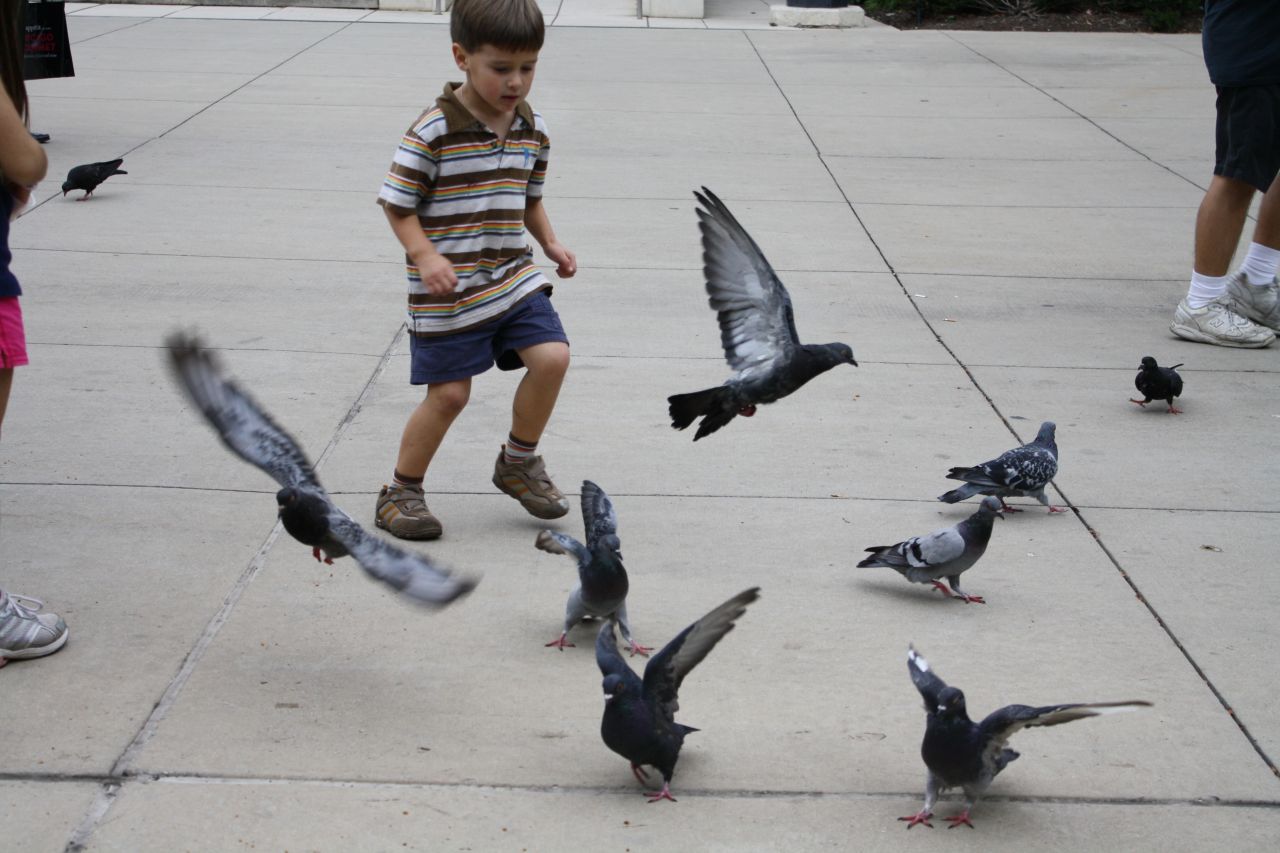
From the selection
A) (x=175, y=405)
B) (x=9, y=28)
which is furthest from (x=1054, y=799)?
(x=175, y=405)

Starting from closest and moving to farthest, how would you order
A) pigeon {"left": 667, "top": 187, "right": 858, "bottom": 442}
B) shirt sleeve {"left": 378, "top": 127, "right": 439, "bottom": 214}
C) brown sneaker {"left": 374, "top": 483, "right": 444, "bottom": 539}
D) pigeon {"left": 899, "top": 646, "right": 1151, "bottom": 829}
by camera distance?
pigeon {"left": 899, "top": 646, "right": 1151, "bottom": 829}, shirt sleeve {"left": 378, "top": 127, "right": 439, "bottom": 214}, pigeon {"left": 667, "top": 187, "right": 858, "bottom": 442}, brown sneaker {"left": 374, "top": 483, "right": 444, "bottom": 539}

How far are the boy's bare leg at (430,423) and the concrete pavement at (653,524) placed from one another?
30 centimetres

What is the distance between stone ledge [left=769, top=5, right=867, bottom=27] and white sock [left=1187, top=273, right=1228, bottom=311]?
11.9 meters

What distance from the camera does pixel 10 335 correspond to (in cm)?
360

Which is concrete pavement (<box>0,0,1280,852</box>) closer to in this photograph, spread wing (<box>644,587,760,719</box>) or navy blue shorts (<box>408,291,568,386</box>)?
spread wing (<box>644,587,760,719</box>)

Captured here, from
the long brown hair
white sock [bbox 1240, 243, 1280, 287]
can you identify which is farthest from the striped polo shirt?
white sock [bbox 1240, 243, 1280, 287]

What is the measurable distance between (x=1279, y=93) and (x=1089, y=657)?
3.85 m

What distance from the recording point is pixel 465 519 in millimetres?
4762

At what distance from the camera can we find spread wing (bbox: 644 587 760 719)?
10.4 ft

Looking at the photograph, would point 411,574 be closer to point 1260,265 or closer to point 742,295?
point 742,295

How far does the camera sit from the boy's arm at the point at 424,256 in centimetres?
398

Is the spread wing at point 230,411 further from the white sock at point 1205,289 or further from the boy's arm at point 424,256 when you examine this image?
the white sock at point 1205,289

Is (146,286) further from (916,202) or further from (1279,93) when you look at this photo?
(1279,93)

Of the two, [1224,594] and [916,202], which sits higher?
[1224,594]
